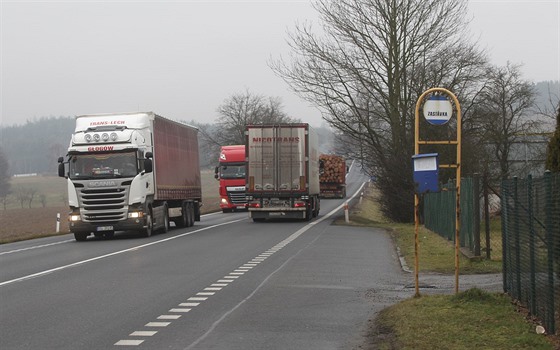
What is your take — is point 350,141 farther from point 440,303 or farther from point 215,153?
point 215,153

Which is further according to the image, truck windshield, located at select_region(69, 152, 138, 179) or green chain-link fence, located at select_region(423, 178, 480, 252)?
truck windshield, located at select_region(69, 152, 138, 179)

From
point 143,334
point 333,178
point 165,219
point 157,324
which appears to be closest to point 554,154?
point 157,324

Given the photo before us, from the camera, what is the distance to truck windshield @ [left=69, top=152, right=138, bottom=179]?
2569 centimetres

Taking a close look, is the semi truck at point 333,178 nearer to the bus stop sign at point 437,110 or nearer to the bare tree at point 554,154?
the bus stop sign at point 437,110

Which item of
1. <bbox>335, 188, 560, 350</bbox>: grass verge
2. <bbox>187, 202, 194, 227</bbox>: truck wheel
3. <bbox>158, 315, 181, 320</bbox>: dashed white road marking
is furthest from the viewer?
<bbox>187, 202, 194, 227</bbox>: truck wheel

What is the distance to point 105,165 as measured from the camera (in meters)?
25.8

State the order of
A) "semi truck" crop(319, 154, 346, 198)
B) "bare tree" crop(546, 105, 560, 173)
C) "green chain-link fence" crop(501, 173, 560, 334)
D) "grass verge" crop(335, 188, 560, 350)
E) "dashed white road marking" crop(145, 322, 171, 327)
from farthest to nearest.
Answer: "semi truck" crop(319, 154, 346, 198) < "bare tree" crop(546, 105, 560, 173) < "dashed white road marking" crop(145, 322, 171, 327) < "green chain-link fence" crop(501, 173, 560, 334) < "grass verge" crop(335, 188, 560, 350)

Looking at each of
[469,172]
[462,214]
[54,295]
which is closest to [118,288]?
[54,295]

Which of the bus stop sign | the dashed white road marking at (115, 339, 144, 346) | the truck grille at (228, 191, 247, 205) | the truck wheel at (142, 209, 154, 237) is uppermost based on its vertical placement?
the bus stop sign

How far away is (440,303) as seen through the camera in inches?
414

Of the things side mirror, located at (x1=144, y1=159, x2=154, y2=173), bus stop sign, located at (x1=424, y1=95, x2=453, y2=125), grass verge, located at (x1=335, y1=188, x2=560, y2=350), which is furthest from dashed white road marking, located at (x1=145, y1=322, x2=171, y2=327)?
side mirror, located at (x1=144, y1=159, x2=154, y2=173)

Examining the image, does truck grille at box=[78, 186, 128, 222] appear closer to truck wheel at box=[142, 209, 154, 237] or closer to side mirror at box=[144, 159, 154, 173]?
side mirror at box=[144, 159, 154, 173]

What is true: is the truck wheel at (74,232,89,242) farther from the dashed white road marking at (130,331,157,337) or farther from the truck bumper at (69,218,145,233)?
the dashed white road marking at (130,331,157,337)

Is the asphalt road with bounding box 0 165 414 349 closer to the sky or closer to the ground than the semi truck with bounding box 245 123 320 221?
closer to the ground
